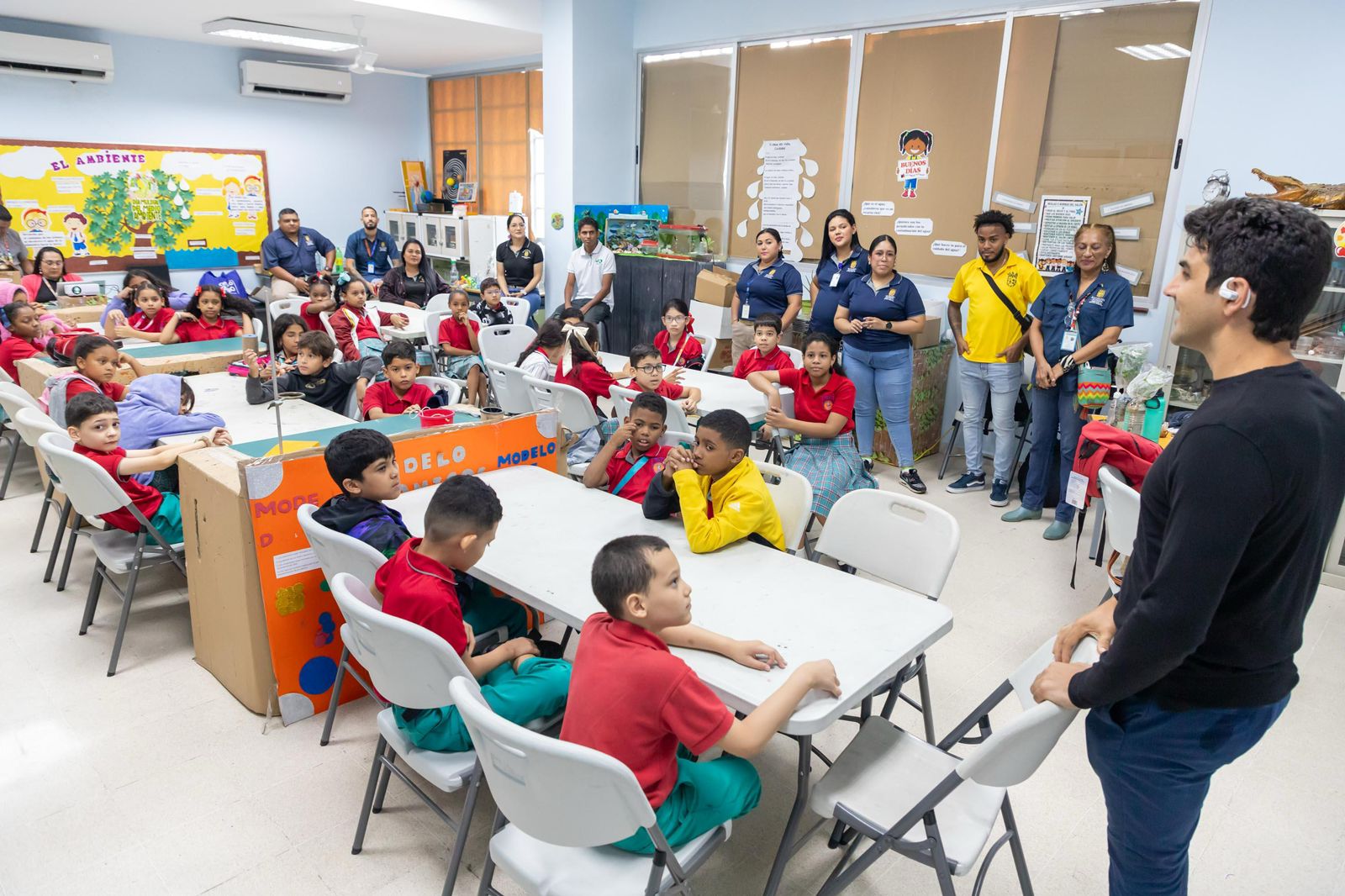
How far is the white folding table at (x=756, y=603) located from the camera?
1.62 meters

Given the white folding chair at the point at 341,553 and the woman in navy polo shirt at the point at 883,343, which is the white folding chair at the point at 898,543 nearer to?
the white folding chair at the point at 341,553

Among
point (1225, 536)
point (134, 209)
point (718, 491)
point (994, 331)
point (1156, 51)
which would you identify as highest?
point (1156, 51)

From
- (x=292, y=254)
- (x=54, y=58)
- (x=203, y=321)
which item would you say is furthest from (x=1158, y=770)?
(x=54, y=58)

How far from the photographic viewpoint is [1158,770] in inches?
51.3

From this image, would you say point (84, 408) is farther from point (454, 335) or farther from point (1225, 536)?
point (1225, 536)

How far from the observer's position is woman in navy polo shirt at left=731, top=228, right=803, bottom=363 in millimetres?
5504

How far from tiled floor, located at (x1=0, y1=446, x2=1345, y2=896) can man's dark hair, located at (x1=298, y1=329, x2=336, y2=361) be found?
1.30m

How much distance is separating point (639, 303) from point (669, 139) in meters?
1.55

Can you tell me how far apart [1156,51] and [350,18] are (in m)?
6.08

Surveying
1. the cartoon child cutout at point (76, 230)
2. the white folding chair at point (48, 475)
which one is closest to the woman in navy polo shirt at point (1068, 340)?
the white folding chair at point (48, 475)

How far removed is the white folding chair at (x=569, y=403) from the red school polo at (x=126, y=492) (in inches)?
62.2

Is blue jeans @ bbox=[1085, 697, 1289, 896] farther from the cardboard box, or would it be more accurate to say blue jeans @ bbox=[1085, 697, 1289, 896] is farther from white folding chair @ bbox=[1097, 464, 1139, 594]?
the cardboard box

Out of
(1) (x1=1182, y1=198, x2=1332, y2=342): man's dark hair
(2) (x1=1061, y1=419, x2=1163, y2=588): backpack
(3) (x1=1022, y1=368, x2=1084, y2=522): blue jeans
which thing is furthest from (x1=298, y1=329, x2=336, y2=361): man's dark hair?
(3) (x1=1022, y1=368, x2=1084, y2=522): blue jeans

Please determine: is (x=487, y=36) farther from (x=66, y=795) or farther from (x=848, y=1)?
(x=66, y=795)
